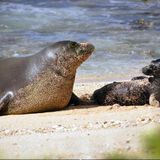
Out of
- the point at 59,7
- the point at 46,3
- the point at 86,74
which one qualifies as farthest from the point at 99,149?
the point at 46,3

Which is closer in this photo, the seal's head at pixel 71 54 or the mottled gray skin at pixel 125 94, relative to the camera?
the seal's head at pixel 71 54

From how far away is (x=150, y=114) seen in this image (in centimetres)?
554

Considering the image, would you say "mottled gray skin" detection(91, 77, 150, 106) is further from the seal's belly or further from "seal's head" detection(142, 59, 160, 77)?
the seal's belly

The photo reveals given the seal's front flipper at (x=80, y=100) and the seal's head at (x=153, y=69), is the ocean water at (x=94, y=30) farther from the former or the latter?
the seal's front flipper at (x=80, y=100)

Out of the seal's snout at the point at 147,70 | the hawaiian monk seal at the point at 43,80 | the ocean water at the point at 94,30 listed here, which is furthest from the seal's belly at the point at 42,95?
the ocean water at the point at 94,30

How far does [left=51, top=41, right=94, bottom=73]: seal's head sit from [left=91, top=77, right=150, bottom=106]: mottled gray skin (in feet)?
2.08

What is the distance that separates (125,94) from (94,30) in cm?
826

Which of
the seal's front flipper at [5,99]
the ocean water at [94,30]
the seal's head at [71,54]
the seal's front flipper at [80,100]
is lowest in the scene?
the ocean water at [94,30]

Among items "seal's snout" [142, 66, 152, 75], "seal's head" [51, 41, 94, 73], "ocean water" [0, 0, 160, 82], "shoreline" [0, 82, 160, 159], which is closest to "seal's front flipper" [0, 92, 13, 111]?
"shoreline" [0, 82, 160, 159]

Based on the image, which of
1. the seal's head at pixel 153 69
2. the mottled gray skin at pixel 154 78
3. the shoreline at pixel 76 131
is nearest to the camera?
the shoreline at pixel 76 131

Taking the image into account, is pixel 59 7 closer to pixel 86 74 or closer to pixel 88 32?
pixel 88 32

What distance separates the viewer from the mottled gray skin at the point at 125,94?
705 cm

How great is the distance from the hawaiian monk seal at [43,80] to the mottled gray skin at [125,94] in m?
0.58

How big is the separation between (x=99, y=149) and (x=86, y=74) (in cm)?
627
